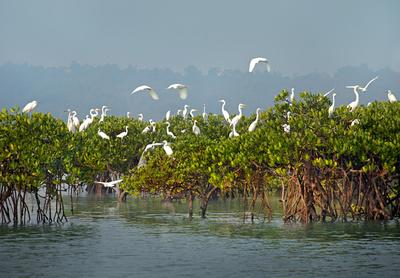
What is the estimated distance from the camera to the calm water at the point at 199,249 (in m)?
22.5

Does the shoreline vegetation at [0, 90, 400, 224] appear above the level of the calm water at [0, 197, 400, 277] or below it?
above

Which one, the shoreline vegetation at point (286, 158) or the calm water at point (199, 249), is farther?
the shoreline vegetation at point (286, 158)

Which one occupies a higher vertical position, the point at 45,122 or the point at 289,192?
the point at 45,122

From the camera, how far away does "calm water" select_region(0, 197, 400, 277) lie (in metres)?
22.5

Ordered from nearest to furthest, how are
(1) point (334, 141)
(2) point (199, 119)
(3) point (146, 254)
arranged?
1. (3) point (146, 254)
2. (1) point (334, 141)
3. (2) point (199, 119)

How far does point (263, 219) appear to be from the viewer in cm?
3422

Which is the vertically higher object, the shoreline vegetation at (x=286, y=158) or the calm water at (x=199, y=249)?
the shoreline vegetation at (x=286, y=158)

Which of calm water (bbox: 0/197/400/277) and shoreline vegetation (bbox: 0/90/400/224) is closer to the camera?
calm water (bbox: 0/197/400/277)

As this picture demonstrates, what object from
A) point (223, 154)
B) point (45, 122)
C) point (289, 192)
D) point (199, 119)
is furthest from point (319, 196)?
point (199, 119)

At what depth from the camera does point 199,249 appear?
26.3 m

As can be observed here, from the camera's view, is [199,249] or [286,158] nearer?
[199,249]

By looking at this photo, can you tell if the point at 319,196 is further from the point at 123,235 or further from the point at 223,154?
the point at 123,235

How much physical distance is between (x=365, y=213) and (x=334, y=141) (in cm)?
303

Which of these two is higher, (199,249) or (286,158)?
(286,158)
